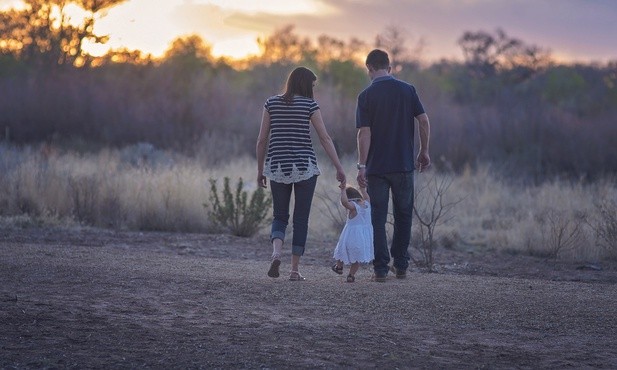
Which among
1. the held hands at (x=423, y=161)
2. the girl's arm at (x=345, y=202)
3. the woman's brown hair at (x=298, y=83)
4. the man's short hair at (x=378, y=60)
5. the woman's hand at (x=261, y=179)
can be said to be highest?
the man's short hair at (x=378, y=60)

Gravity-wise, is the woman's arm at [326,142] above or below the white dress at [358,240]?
above

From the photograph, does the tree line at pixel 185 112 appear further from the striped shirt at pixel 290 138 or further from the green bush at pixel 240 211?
the striped shirt at pixel 290 138

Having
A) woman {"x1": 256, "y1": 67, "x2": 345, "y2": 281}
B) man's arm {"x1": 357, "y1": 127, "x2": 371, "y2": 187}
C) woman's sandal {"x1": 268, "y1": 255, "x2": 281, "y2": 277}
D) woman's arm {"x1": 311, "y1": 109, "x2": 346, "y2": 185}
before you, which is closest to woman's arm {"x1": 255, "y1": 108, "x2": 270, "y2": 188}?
woman {"x1": 256, "y1": 67, "x2": 345, "y2": 281}

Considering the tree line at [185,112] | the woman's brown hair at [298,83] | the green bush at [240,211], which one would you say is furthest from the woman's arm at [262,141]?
the tree line at [185,112]

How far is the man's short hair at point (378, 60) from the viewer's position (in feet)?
30.4

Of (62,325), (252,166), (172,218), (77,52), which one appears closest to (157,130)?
(77,52)

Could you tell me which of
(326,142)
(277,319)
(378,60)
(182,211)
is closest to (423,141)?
(378,60)

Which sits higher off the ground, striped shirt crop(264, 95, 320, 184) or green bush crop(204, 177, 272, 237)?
striped shirt crop(264, 95, 320, 184)

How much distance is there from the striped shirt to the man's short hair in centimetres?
71

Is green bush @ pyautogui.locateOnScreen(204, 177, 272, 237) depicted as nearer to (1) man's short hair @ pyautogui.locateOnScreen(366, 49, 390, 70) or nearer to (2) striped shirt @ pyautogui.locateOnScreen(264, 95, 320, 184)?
(1) man's short hair @ pyautogui.locateOnScreen(366, 49, 390, 70)

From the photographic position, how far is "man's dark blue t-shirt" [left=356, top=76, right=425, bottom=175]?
9.19 m

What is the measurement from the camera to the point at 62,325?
22.7ft

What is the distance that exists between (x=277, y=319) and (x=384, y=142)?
8.07 ft

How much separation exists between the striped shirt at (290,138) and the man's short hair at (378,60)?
0.71 meters
